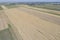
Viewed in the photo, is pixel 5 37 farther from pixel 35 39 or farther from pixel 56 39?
pixel 56 39

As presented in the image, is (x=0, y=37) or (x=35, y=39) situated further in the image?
(x=0, y=37)

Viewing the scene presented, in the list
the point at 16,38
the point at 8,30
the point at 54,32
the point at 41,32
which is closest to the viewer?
the point at 16,38

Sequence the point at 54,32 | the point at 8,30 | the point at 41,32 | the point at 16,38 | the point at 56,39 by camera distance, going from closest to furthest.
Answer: the point at 56,39, the point at 16,38, the point at 54,32, the point at 41,32, the point at 8,30

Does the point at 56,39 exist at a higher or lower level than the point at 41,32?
higher

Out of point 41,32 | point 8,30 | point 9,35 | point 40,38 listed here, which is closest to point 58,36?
point 40,38

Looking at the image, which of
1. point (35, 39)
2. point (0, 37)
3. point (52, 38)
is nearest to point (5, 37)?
point (0, 37)

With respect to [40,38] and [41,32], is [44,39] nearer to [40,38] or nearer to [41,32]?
[40,38]

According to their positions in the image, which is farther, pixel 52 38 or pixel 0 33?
pixel 0 33

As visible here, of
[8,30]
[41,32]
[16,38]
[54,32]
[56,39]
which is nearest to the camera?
[56,39]
